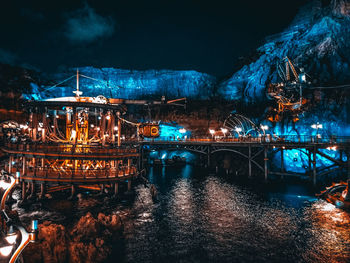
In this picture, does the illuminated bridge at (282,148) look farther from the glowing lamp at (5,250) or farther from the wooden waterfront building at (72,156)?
the glowing lamp at (5,250)

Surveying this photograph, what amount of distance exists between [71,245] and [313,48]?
A: 5249 cm

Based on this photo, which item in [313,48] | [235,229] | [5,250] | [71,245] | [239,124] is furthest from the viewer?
[239,124]

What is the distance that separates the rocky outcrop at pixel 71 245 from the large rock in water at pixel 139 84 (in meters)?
66.7

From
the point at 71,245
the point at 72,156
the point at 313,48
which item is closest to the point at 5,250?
the point at 71,245

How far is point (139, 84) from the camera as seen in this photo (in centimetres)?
8238

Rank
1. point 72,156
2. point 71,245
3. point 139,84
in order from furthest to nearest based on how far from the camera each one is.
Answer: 1. point 139,84
2. point 72,156
3. point 71,245

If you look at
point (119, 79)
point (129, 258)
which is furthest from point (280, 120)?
point (119, 79)

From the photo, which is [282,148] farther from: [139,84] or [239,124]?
[139,84]

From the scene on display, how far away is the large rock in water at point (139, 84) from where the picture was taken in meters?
76.5

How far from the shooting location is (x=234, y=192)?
26047mm

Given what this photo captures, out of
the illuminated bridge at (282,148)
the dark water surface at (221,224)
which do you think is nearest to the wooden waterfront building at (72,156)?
the dark water surface at (221,224)

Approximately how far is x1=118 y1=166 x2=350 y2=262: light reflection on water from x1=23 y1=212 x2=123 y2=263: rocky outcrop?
65.6 inches

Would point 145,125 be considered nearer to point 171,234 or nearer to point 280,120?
point 171,234

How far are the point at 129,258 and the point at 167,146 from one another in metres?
34.7
